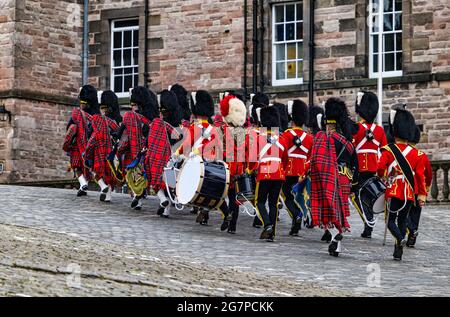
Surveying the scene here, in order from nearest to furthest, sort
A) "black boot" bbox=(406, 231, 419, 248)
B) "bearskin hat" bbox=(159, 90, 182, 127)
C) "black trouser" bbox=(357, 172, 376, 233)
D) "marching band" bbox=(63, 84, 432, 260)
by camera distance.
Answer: "marching band" bbox=(63, 84, 432, 260), "black boot" bbox=(406, 231, 419, 248), "black trouser" bbox=(357, 172, 376, 233), "bearskin hat" bbox=(159, 90, 182, 127)

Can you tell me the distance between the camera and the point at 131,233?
790 inches

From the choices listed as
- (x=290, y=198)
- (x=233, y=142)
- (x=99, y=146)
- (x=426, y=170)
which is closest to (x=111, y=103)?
(x=99, y=146)

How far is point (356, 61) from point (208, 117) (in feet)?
35.2

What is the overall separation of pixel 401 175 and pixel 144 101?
5.90 m

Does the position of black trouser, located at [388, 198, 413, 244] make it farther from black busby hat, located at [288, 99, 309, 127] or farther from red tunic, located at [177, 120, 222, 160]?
red tunic, located at [177, 120, 222, 160]

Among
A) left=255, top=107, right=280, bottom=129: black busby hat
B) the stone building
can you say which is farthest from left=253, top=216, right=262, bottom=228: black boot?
the stone building

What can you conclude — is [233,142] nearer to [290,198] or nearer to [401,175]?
[290,198]

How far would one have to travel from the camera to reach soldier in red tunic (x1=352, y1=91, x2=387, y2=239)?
21875 mm

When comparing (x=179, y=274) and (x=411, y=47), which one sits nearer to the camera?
(x=179, y=274)

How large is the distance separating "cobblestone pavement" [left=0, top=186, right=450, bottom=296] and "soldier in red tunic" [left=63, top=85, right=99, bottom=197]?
0.48 m

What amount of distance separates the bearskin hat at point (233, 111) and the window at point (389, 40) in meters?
11.4

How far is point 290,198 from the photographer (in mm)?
21641
